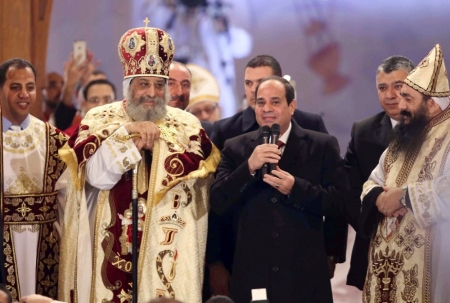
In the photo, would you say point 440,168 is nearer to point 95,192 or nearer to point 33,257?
point 95,192

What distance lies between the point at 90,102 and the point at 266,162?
4.61 metres

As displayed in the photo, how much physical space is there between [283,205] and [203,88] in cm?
387

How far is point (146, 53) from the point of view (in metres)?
6.20

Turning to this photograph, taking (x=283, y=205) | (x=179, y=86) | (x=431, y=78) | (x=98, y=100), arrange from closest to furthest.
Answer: (x=283, y=205) → (x=431, y=78) → (x=179, y=86) → (x=98, y=100)

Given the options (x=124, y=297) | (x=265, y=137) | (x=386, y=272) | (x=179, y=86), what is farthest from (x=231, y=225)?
(x=179, y=86)

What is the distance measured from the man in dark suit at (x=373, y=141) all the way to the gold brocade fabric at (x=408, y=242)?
67cm

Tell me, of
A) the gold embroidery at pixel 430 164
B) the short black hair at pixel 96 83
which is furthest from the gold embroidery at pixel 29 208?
the short black hair at pixel 96 83

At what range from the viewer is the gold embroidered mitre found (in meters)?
5.88

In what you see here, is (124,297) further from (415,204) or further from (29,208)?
(415,204)

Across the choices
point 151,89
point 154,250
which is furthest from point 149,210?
point 151,89

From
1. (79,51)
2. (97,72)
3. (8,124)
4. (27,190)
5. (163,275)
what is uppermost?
(79,51)

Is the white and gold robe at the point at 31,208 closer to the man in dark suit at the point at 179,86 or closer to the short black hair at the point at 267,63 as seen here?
the man in dark suit at the point at 179,86

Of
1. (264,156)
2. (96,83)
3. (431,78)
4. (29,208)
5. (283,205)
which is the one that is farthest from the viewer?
(96,83)

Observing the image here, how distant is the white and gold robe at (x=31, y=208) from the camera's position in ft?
21.0
